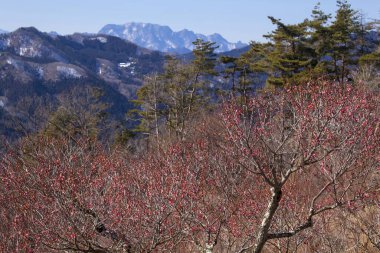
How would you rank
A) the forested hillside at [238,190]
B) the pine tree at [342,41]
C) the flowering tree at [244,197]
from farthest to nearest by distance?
the pine tree at [342,41] → the forested hillside at [238,190] → the flowering tree at [244,197]

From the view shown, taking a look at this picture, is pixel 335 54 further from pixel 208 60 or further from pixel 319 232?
pixel 319 232

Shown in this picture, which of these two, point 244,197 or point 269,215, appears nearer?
point 269,215

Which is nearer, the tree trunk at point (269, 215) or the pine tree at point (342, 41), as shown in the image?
the tree trunk at point (269, 215)

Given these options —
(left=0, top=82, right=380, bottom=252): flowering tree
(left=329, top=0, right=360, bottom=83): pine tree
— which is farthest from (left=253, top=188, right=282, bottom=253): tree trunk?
(left=329, top=0, right=360, bottom=83): pine tree

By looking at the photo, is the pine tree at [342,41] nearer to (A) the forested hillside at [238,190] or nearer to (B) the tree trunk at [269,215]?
(A) the forested hillside at [238,190]

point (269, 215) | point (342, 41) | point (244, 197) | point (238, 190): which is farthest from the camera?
point (342, 41)

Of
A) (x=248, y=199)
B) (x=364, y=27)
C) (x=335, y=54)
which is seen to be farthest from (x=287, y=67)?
(x=248, y=199)

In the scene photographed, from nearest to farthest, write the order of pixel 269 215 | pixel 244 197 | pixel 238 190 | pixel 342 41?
pixel 269 215
pixel 244 197
pixel 238 190
pixel 342 41

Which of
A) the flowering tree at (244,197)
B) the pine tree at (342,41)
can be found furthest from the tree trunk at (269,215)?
the pine tree at (342,41)

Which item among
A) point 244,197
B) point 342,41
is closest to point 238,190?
point 244,197

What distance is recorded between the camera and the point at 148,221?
7.10 meters

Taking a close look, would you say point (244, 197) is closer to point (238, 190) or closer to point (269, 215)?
point (238, 190)

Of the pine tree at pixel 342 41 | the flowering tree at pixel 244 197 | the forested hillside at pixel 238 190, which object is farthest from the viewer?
the pine tree at pixel 342 41

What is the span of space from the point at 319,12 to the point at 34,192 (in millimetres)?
26412
